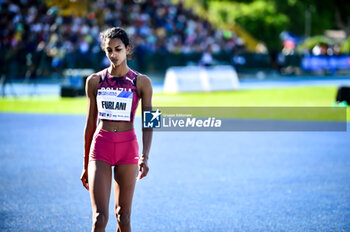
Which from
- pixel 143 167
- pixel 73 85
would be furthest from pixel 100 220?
pixel 73 85

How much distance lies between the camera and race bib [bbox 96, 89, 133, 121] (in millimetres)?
4184

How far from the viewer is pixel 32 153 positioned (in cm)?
1059

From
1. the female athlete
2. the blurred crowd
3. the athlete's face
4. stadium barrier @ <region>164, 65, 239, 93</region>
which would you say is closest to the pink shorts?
the female athlete

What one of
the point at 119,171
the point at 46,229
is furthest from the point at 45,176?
the point at 119,171

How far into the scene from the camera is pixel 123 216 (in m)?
4.20

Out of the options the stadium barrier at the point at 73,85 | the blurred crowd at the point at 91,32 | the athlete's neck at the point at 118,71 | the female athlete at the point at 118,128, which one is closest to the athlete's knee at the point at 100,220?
the female athlete at the point at 118,128

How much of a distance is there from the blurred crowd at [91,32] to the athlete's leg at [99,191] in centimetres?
2171

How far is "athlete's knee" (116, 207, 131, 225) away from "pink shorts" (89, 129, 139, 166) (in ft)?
1.17

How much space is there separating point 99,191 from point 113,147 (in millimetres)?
334

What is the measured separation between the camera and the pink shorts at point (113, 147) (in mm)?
4156

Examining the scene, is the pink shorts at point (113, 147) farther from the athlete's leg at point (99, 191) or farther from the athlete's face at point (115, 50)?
the athlete's face at point (115, 50)

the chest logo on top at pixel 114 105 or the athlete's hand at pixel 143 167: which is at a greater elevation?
the chest logo on top at pixel 114 105

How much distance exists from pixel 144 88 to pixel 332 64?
40922 millimetres

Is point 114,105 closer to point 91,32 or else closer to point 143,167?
point 143,167
